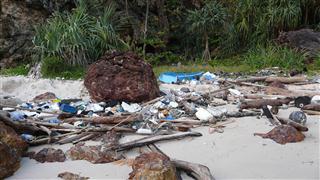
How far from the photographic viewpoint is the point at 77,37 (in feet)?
38.3

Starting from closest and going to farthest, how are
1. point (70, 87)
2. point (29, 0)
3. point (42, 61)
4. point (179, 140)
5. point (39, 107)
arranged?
A: point (179, 140)
point (39, 107)
point (70, 87)
point (42, 61)
point (29, 0)

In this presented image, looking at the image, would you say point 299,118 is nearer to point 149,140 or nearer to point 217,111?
point 217,111

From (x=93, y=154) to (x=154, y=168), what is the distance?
112 centimetres

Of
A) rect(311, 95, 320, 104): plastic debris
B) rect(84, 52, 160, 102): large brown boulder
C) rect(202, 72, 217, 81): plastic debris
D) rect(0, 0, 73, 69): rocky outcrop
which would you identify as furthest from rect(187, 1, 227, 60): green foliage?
rect(311, 95, 320, 104): plastic debris

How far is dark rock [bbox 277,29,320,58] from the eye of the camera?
12328mm

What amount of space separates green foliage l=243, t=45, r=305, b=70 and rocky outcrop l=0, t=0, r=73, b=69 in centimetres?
576

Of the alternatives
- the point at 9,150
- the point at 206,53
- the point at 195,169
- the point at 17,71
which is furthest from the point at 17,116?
the point at 206,53

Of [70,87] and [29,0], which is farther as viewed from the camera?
[29,0]

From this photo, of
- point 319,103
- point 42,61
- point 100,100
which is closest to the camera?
point 319,103

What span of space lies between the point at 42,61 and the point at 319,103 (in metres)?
6.86

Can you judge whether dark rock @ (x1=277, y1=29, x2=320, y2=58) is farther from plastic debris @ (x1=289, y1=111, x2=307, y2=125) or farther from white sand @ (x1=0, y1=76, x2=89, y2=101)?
plastic debris @ (x1=289, y1=111, x2=307, y2=125)

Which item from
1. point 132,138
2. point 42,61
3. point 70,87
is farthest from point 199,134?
point 42,61

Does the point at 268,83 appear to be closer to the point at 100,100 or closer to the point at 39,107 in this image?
the point at 100,100

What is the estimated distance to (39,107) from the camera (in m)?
7.22
